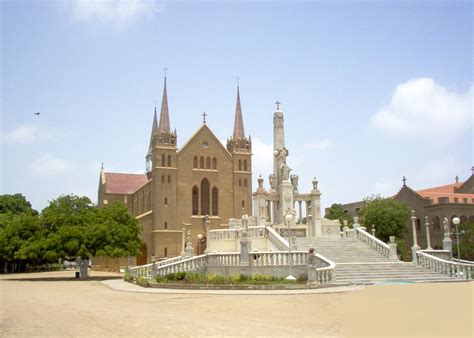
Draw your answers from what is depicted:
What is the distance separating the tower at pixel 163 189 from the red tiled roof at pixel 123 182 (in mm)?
18512

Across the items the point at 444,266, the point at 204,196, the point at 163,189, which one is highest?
the point at 163,189

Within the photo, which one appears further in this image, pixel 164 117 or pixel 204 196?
pixel 164 117

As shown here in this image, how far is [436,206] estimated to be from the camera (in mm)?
61750

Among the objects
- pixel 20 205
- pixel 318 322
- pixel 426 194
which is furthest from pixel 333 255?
pixel 20 205

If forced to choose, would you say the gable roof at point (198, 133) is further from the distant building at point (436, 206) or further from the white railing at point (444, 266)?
the white railing at point (444, 266)

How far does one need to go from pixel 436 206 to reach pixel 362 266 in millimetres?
38489

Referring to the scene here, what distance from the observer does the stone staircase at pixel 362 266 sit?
83.0 ft

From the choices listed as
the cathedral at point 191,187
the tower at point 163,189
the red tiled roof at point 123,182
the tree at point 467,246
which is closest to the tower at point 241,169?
the cathedral at point 191,187

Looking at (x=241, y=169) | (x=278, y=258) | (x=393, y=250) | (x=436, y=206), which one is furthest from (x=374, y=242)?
(x=241, y=169)

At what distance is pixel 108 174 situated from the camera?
84.1 m

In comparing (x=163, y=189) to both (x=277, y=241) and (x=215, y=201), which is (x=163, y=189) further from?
(x=277, y=241)

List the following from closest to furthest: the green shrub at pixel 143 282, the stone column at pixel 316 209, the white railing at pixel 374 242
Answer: the green shrub at pixel 143 282, the white railing at pixel 374 242, the stone column at pixel 316 209

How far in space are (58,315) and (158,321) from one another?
381 centimetres

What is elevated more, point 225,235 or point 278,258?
point 225,235
